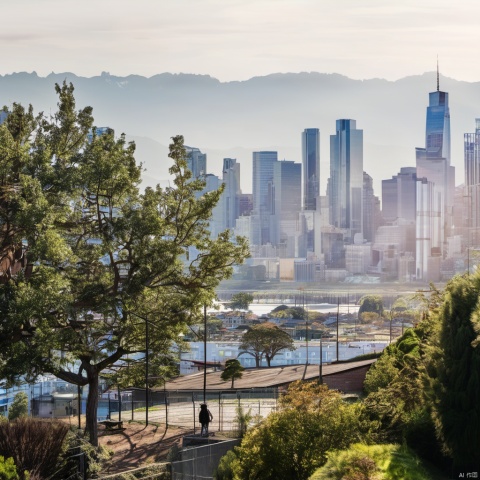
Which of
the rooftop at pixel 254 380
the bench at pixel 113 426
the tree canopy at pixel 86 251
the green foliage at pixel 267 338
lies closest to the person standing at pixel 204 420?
the tree canopy at pixel 86 251

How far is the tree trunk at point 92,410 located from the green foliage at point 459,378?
482 inches

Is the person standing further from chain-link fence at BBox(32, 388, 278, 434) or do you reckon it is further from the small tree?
the small tree

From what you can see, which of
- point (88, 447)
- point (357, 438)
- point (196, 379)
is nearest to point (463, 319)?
point (357, 438)

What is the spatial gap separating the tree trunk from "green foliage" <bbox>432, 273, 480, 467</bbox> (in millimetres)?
12253

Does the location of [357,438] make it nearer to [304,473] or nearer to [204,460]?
[304,473]

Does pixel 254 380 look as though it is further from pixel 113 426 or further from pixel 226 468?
pixel 226 468

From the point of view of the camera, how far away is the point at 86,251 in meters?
33.5

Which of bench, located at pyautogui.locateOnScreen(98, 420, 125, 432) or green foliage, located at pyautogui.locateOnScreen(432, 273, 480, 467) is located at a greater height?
green foliage, located at pyautogui.locateOnScreen(432, 273, 480, 467)

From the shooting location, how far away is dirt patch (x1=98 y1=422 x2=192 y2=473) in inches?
1068

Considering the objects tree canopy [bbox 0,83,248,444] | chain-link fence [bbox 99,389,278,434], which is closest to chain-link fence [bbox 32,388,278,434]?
chain-link fence [bbox 99,389,278,434]

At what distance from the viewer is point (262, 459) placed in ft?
66.2

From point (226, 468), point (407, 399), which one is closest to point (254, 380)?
point (407, 399)

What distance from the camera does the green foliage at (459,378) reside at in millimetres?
19125

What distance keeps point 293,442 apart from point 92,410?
41.0 ft
